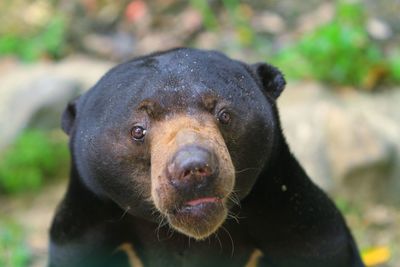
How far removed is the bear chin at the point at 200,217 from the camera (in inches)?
108

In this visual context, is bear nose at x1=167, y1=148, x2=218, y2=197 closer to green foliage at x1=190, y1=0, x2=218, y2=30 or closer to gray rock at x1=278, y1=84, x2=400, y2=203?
gray rock at x1=278, y1=84, x2=400, y2=203

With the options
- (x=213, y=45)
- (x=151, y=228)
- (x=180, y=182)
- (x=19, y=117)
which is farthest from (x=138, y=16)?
(x=180, y=182)

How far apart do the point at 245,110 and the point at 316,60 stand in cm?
315

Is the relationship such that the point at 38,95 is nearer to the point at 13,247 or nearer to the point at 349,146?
the point at 13,247

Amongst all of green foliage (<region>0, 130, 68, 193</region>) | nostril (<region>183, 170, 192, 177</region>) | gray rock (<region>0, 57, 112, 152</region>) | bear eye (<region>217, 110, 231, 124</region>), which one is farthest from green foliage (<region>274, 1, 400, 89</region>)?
nostril (<region>183, 170, 192, 177</region>)

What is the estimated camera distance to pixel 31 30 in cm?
820

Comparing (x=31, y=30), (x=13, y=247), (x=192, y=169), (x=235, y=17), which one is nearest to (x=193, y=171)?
Result: (x=192, y=169)

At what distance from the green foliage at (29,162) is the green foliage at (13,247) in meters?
0.57

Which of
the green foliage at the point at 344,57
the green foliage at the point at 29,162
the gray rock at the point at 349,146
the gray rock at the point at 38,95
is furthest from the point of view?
the gray rock at the point at 38,95

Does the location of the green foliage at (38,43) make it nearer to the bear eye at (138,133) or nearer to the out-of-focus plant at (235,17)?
the out-of-focus plant at (235,17)

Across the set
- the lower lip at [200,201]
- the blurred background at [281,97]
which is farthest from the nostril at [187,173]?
the blurred background at [281,97]

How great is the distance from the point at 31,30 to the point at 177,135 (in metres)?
5.71

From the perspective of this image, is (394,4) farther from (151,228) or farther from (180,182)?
(180,182)

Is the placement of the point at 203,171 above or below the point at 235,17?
above
